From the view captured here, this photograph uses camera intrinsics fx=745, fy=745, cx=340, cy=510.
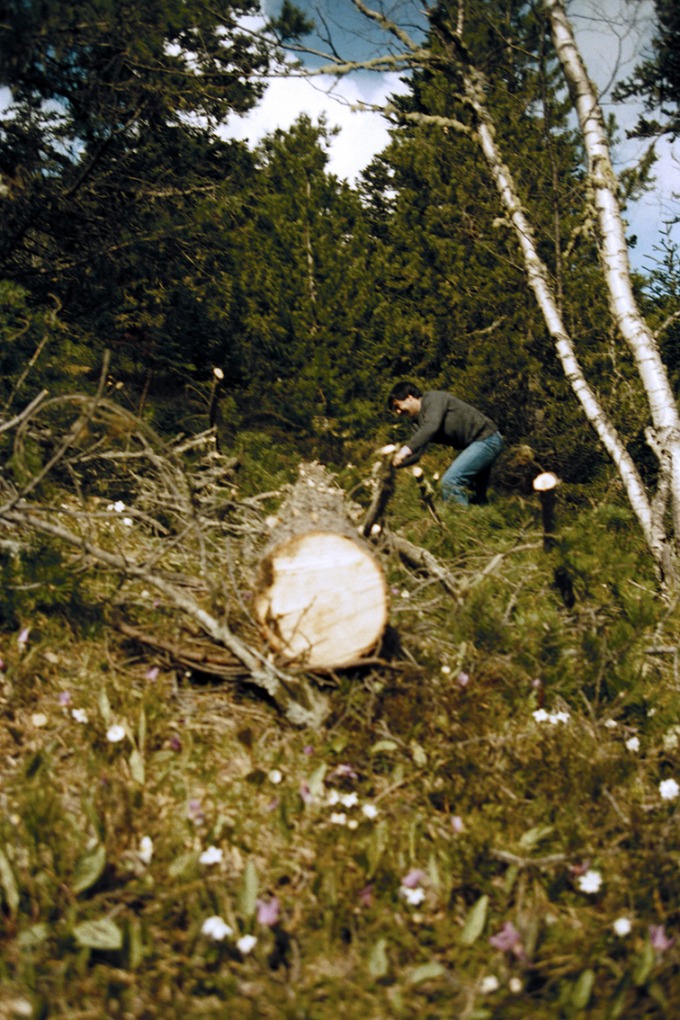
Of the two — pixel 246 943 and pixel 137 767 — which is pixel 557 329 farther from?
pixel 246 943

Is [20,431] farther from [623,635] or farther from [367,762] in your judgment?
[623,635]

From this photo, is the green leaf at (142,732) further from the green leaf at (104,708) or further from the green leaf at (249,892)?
the green leaf at (249,892)

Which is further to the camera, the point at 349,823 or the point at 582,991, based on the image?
the point at 349,823

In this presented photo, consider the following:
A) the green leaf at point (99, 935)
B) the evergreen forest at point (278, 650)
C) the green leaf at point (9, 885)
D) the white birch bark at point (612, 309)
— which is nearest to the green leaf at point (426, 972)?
the evergreen forest at point (278, 650)

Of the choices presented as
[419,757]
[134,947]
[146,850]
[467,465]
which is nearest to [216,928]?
[134,947]

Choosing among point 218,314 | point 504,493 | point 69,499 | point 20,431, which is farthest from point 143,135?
point 504,493

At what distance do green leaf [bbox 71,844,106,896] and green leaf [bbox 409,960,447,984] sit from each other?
0.92 meters

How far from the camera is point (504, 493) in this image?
28.1ft

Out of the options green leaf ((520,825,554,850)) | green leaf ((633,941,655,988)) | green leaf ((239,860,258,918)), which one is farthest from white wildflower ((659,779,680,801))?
green leaf ((239,860,258,918))

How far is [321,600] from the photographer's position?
117 inches

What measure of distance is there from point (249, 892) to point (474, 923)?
65 centimetres

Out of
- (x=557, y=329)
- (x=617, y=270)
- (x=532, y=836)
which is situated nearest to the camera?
(x=532, y=836)

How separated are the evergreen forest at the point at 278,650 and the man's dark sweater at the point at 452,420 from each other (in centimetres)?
66

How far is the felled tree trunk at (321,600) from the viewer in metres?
2.96
